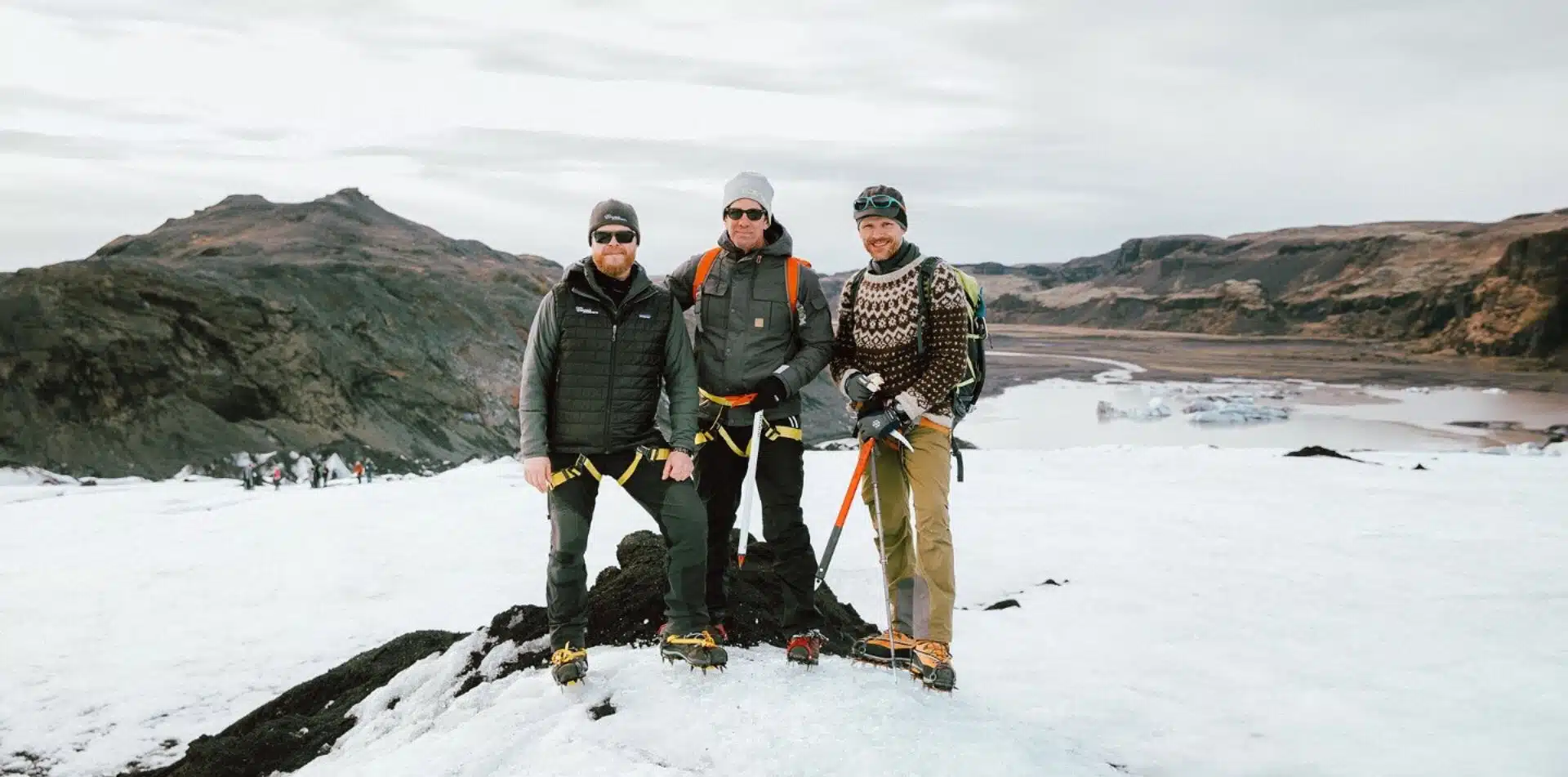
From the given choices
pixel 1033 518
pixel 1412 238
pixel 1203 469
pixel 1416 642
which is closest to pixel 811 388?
pixel 1203 469

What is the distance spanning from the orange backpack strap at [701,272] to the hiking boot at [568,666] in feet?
6.39

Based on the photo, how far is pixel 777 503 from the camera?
190 inches

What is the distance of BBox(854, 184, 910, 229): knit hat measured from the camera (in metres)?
4.75

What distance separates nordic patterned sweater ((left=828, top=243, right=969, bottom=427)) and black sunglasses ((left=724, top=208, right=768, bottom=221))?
71 cm

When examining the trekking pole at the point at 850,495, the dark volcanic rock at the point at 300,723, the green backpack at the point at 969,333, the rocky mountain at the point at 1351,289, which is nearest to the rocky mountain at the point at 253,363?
the dark volcanic rock at the point at 300,723

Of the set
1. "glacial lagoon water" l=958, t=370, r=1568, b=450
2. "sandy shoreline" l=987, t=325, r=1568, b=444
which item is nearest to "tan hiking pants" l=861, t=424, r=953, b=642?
"sandy shoreline" l=987, t=325, r=1568, b=444

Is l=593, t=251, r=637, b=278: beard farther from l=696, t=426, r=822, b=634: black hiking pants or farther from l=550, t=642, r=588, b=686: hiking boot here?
l=550, t=642, r=588, b=686: hiking boot

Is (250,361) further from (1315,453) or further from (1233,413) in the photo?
(1233,413)

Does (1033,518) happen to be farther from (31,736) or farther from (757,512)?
(31,736)

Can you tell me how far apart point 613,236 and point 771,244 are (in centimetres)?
85

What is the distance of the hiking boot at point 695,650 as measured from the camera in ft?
14.4

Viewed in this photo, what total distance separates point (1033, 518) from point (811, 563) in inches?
308

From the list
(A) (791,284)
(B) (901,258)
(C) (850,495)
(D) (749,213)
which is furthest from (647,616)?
(B) (901,258)

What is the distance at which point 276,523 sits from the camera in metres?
13.0
